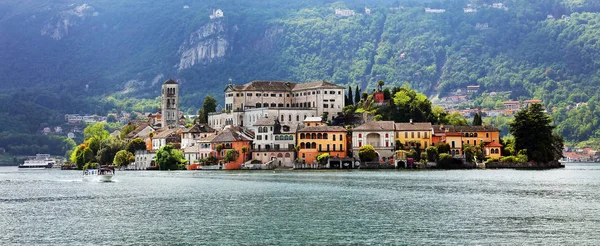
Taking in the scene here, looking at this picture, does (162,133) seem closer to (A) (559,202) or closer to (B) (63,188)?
(B) (63,188)

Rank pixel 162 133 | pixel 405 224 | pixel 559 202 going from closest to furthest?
1. pixel 405 224
2. pixel 559 202
3. pixel 162 133

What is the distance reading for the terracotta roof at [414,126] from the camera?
415ft

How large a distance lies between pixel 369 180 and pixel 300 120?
55754 millimetres

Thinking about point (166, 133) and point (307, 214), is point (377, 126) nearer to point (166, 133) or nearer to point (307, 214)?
point (166, 133)

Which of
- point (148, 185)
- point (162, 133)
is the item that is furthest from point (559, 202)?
point (162, 133)

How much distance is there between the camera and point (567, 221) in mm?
50156

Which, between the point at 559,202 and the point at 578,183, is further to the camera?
the point at 578,183

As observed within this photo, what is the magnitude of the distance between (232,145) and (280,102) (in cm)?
2235

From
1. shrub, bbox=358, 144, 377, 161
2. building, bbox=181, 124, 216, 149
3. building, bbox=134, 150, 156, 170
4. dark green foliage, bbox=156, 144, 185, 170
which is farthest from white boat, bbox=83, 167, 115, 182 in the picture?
building, bbox=181, 124, 216, 149

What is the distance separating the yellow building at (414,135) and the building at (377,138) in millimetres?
1083

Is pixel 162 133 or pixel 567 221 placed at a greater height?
pixel 162 133

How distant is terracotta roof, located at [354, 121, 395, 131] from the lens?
127 m

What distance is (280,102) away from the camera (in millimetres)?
153000

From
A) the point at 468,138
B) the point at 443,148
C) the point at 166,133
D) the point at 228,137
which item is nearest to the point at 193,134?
the point at 166,133
